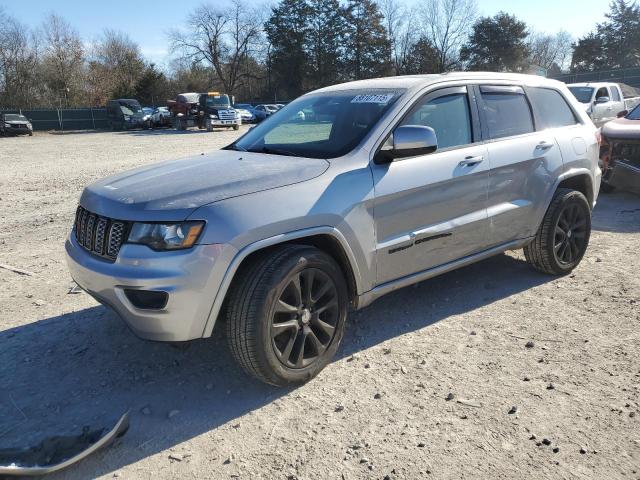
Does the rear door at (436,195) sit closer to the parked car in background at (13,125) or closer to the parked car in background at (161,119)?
the parked car in background at (161,119)

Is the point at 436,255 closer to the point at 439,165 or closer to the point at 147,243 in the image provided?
the point at 439,165

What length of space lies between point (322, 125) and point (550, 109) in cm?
224

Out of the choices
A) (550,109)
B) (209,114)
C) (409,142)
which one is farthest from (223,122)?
(409,142)

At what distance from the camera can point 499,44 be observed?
2445 inches

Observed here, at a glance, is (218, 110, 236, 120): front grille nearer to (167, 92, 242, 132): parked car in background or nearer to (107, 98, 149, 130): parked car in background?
(167, 92, 242, 132): parked car in background

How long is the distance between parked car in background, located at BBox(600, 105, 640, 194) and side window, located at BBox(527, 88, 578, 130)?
3265 mm

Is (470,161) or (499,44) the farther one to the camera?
(499,44)

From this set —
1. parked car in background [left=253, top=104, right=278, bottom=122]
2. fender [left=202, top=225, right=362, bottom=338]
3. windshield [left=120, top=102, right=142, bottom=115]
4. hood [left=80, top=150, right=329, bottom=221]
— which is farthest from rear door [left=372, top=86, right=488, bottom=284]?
parked car in background [left=253, top=104, right=278, bottom=122]

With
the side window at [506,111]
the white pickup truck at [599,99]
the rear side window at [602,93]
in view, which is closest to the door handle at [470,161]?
the side window at [506,111]

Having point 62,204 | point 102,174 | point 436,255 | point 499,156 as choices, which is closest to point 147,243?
point 436,255

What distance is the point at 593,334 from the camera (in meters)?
3.82

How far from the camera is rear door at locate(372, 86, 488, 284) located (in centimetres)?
349

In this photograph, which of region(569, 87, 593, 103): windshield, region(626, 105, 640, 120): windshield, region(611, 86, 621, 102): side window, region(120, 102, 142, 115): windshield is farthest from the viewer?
region(120, 102, 142, 115): windshield

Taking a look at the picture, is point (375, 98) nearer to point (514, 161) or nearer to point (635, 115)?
point (514, 161)
